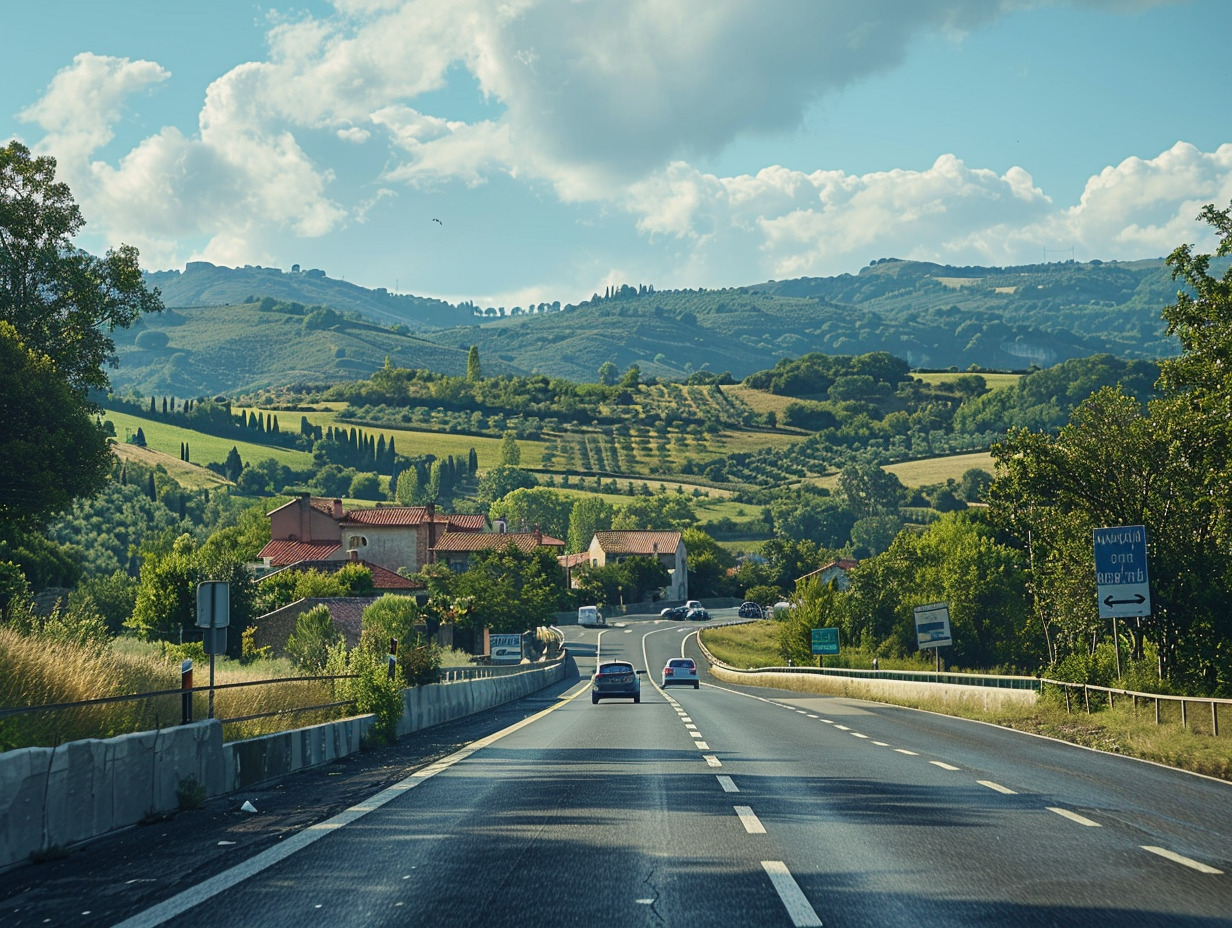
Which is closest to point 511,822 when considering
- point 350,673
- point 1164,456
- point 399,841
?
point 399,841

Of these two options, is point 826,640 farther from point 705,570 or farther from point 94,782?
point 705,570

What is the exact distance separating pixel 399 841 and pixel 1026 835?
16.3 feet

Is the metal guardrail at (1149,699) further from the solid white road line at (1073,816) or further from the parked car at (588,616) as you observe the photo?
the parked car at (588,616)

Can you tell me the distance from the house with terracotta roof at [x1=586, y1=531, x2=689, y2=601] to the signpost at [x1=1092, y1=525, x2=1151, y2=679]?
135 metres

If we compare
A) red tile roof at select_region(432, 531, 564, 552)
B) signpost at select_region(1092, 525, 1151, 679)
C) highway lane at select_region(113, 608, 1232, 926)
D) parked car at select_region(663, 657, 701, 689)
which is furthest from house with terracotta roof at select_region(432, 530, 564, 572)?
highway lane at select_region(113, 608, 1232, 926)

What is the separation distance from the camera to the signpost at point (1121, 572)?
84.3 feet

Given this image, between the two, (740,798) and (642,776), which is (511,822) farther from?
(642,776)

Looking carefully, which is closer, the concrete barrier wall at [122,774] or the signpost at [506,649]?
the concrete barrier wall at [122,774]

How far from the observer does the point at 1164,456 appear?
35.9 meters

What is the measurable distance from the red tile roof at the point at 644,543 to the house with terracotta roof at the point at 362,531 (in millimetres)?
35008

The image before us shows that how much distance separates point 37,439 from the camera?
3712 cm

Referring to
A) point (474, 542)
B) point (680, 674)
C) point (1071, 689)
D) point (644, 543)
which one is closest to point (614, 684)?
point (1071, 689)

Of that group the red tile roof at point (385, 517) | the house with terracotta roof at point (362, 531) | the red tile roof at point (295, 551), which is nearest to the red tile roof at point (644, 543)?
the house with terracotta roof at point (362, 531)

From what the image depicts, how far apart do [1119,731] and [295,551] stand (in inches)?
4238
